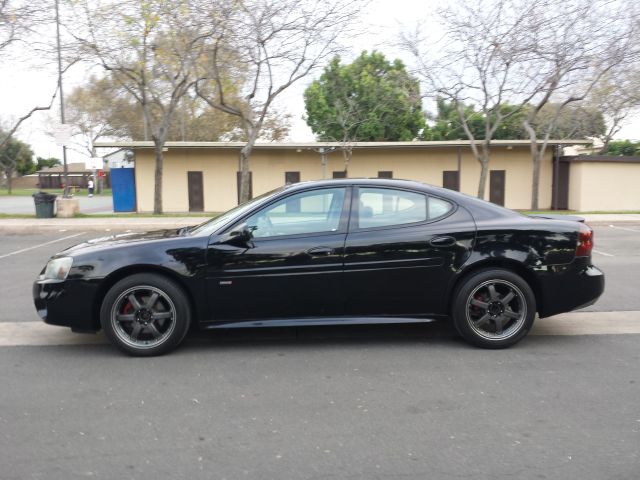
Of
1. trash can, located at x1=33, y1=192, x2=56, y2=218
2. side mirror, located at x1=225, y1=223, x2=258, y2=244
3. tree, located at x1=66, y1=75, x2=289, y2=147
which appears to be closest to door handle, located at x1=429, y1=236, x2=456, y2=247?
side mirror, located at x1=225, y1=223, x2=258, y2=244

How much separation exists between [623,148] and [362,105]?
24.7 meters

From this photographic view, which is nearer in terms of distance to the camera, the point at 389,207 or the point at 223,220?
the point at 389,207

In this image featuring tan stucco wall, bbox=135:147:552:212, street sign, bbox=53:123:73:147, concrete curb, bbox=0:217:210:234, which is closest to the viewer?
concrete curb, bbox=0:217:210:234

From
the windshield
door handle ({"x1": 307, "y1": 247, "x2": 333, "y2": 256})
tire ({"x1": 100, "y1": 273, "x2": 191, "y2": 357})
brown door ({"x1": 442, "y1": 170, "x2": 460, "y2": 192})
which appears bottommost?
tire ({"x1": 100, "y1": 273, "x2": 191, "y2": 357})

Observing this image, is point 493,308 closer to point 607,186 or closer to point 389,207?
point 389,207

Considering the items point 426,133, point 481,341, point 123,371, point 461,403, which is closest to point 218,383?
point 123,371

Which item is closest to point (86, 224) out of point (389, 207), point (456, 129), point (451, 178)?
point (389, 207)

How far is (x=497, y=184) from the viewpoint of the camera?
27.0m

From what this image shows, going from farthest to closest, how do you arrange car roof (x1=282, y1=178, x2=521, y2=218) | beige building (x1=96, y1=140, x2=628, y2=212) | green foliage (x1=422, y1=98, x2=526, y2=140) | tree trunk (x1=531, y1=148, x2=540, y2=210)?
green foliage (x1=422, y1=98, x2=526, y2=140) → beige building (x1=96, y1=140, x2=628, y2=212) → tree trunk (x1=531, y1=148, x2=540, y2=210) → car roof (x1=282, y1=178, x2=521, y2=218)

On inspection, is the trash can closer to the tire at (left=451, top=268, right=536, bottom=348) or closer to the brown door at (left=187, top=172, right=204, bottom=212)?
the brown door at (left=187, top=172, right=204, bottom=212)

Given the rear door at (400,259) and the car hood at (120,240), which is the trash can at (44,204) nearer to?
the car hood at (120,240)

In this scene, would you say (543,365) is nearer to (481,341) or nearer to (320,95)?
(481,341)

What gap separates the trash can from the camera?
19.4 meters

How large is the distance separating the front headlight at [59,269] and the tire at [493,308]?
11.2 ft
